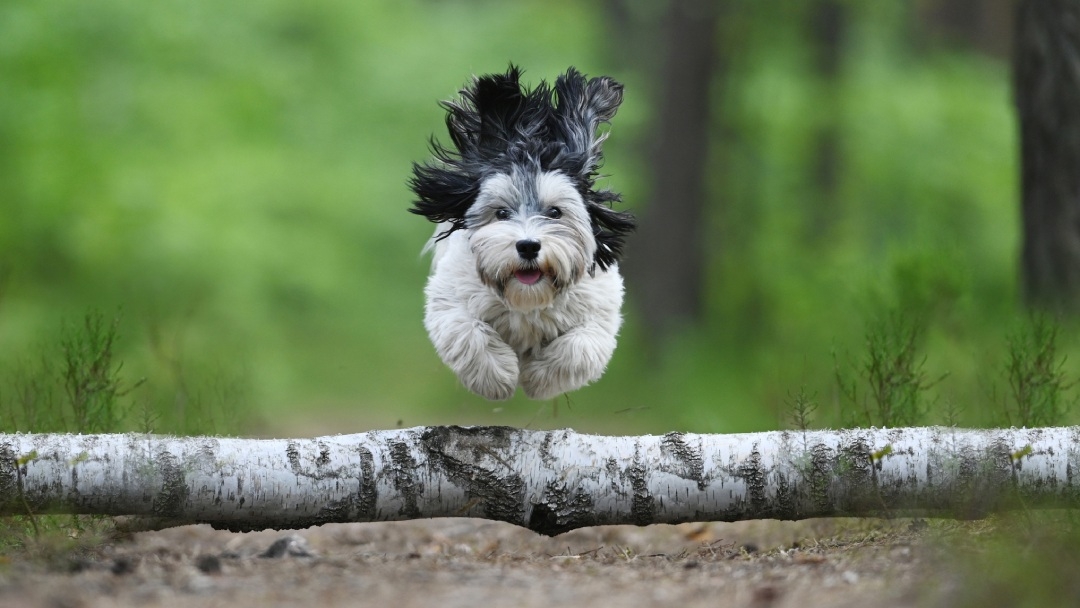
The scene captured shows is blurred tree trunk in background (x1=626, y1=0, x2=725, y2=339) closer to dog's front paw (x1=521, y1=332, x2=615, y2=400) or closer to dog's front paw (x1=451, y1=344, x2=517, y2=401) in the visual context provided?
dog's front paw (x1=521, y1=332, x2=615, y2=400)

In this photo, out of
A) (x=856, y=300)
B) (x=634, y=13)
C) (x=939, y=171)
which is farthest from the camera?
(x=634, y=13)

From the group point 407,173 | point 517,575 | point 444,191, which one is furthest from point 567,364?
point 407,173

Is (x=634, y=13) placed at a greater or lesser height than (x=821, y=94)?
greater

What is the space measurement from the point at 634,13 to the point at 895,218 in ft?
18.2

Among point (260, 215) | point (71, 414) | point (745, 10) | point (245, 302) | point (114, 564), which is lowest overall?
point (114, 564)

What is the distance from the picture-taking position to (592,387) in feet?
41.2

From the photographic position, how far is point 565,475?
4.54 metres

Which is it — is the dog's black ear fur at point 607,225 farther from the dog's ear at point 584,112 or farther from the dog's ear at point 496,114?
the dog's ear at point 496,114

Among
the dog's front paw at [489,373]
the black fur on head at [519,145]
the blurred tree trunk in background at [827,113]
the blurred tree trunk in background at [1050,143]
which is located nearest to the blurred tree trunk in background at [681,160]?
the blurred tree trunk in background at [827,113]

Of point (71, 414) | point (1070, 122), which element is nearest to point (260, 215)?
point (71, 414)

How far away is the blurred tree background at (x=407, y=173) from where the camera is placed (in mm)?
11914

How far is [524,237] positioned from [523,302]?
311mm

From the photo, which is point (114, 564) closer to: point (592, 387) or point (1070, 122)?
point (1070, 122)

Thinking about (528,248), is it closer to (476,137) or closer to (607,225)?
(607,225)
